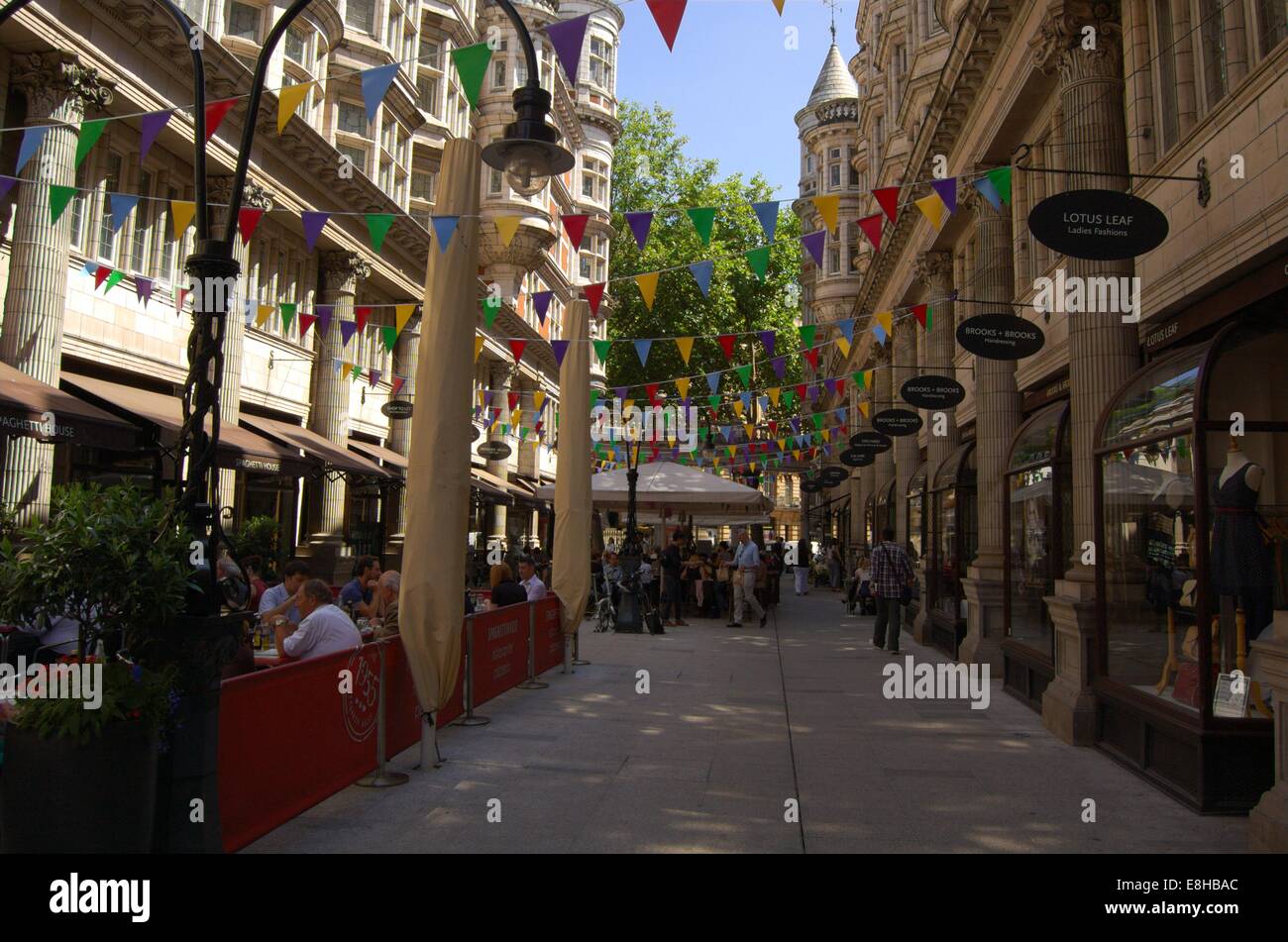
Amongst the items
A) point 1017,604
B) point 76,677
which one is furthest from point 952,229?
point 76,677

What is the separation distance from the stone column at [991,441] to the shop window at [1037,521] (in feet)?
1.91

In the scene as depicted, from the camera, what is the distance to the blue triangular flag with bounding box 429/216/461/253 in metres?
7.09

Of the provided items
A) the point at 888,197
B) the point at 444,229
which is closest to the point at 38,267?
the point at 444,229

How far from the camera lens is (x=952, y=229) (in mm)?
18766

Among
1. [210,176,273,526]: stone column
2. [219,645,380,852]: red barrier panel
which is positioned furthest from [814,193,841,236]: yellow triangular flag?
[210,176,273,526]: stone column

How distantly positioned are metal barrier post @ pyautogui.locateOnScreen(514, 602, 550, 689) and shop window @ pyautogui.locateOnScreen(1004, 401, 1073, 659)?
5.84 metres

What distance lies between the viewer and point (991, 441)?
14.4 m

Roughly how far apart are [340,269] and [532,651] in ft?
58.0

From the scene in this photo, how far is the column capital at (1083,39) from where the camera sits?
10883 millimetres

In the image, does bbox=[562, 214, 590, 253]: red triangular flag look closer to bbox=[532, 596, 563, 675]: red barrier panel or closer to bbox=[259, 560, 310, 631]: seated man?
bbox=[259, 560, 310, 631]: seated man

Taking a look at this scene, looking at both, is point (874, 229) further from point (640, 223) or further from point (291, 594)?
point (291, 594)

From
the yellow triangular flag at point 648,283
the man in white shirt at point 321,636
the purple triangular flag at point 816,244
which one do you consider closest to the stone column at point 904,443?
the purple triangular flag at point 816,244

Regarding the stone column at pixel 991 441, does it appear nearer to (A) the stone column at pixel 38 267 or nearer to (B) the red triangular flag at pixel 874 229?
(B) the red triangular flag at pixel 874 229
